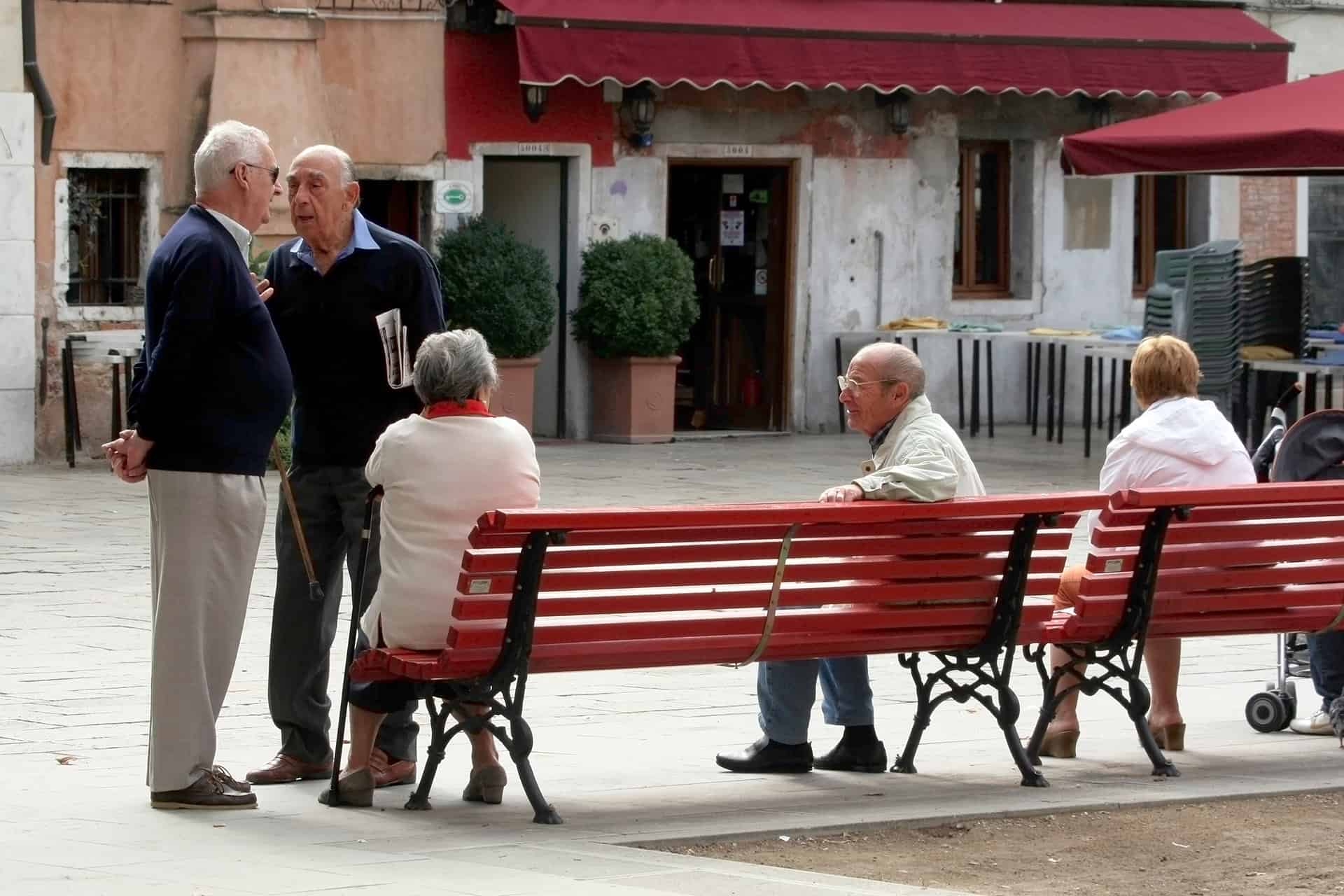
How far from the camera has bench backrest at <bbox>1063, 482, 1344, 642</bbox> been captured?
24.7 feet

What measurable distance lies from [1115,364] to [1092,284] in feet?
5.13

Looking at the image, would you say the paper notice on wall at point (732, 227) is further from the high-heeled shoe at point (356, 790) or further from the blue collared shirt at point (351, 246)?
the high-heeled shoe at point (356, 790)

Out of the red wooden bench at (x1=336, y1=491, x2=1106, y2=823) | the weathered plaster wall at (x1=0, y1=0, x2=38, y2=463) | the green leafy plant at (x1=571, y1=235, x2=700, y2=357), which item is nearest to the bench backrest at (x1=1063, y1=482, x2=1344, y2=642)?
the red wooden bench at (x1=336, y1=491, x2=1106, y2=823)

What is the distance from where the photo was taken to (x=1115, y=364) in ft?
A: 71.6

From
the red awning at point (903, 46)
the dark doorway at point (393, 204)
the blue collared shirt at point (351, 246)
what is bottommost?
the blue collared shirt at point (351, 246)

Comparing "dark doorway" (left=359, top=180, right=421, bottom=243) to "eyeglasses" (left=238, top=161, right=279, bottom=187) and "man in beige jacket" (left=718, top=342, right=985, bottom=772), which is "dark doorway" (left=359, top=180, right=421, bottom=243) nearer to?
"man in beige jacket" (left=718, top=342, right=985, bottom=772)

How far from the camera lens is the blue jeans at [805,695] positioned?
7434 mm

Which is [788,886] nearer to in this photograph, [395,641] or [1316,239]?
[395,641]

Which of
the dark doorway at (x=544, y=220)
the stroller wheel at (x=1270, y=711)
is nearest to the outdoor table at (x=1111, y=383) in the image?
the dark doorway at (x=544, y=220)

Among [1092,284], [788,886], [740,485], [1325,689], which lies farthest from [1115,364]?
[788,886]

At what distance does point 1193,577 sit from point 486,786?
2248 mm

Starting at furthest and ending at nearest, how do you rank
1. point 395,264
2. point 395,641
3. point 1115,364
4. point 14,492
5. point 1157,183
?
point 1157,183 → point 1115,364 → point 14,492 → point 395,264 → point 395,641

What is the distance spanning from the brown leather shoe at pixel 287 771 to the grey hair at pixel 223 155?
1.56 metres

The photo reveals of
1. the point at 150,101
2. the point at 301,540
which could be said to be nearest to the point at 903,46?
the point at 150,101
